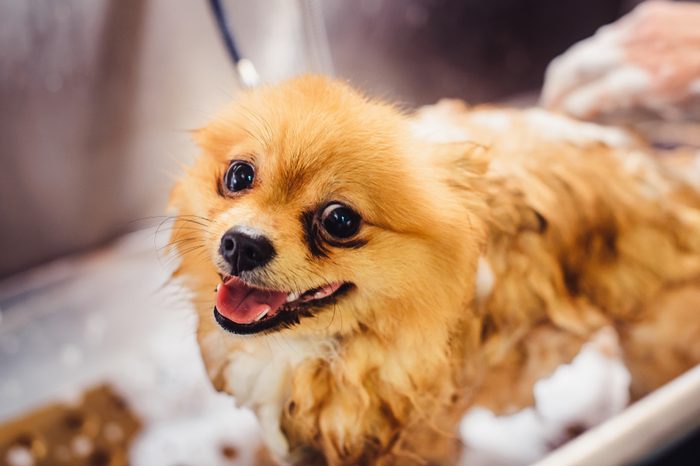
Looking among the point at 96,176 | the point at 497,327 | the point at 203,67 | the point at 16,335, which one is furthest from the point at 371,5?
the point at 16,335

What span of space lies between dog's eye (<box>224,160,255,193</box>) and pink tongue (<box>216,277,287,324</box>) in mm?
74

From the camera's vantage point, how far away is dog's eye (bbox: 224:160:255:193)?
20.2 inches

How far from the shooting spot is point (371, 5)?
883 millimetres

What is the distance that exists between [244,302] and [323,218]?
10cm

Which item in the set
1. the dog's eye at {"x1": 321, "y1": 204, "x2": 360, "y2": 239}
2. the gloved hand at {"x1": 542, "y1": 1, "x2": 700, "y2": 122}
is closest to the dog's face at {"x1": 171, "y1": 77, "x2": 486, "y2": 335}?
the dog's eye at {"x1": 321, "y1": 204, "x2": 360, "y2": 239}

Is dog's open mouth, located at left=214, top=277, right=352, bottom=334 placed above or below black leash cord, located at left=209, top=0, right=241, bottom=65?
below

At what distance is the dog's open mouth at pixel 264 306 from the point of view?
518 mm

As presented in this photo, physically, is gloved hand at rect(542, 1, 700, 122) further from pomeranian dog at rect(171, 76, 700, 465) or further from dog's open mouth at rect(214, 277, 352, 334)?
dog's open mouth at rect(214, 277, 352, 334)

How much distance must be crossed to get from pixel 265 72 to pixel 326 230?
0.35 meters

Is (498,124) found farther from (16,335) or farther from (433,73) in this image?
(16,335)

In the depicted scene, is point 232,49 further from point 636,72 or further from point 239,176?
point 636,72

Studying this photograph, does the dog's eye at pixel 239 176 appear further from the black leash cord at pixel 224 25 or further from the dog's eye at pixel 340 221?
the black leash cord at pixel 224 25

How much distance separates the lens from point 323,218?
1.63 ft

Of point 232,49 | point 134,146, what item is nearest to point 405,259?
point 232,49
